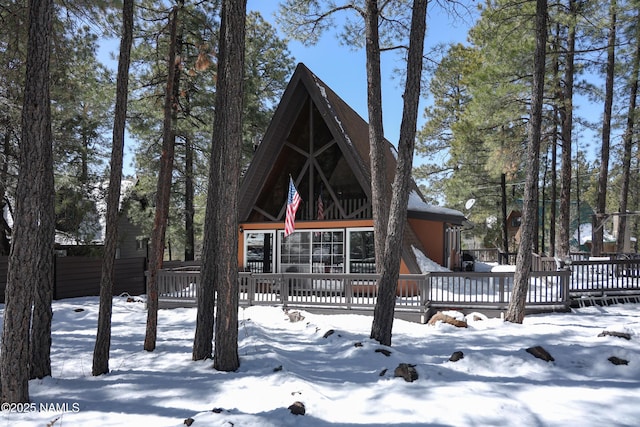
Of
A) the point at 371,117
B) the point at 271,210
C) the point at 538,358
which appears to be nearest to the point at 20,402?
the point at 538,358

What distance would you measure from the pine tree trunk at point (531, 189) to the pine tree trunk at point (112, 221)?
24.6 feet

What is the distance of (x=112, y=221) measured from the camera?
19.4 ft

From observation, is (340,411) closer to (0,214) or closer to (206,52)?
(206,52)

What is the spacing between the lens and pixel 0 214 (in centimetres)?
1355

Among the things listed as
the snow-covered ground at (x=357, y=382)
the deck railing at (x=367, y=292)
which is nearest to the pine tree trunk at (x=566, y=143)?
the deck railing at (x=367, y=292)

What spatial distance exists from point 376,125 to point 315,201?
13.2ft

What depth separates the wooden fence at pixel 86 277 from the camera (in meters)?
12.8

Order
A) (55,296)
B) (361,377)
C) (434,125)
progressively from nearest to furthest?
1. (361,377)
2. (55,296)
3. (434,125)

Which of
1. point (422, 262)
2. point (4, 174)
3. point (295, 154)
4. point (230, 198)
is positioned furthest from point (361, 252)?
point (4, 174)

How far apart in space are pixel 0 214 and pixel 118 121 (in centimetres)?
1104

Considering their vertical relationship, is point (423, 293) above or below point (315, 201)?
below

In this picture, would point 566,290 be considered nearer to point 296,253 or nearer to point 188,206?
point 296,253

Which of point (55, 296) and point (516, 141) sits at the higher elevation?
point (516, 141)

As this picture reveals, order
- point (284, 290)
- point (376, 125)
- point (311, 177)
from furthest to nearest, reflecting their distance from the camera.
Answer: point (311, 177)
point (284, 290)
point (376, 125)
